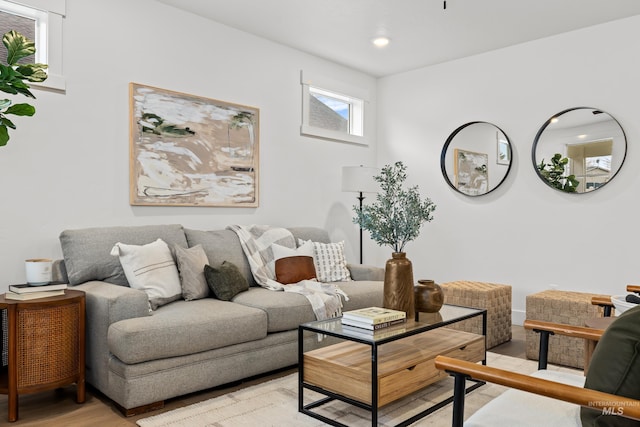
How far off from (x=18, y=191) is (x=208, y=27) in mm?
2017

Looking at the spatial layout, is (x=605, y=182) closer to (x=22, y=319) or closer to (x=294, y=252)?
(x=294, y=252)

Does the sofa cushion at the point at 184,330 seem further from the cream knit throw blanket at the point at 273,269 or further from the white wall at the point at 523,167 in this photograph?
the white wall at the point at 523,167

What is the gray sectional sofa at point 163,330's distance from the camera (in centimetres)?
243

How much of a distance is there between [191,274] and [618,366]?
2553mm

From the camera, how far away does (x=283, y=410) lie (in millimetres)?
2523

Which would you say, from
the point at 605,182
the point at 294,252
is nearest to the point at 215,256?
the point at 294,252

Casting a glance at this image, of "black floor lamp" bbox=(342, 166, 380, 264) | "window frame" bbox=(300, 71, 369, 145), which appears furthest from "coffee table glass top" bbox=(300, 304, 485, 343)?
"window frame" bbox=(300, 71, 369, 145)

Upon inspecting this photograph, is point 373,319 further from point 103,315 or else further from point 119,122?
point 119,122

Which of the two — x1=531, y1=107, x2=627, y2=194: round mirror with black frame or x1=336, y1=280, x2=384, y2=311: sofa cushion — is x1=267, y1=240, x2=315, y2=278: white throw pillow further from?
x1=531, y1=107, x2=627, y2=194: round mirror with black frame

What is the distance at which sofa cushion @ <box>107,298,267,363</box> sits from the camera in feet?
7.84

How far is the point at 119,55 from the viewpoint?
11.3ft

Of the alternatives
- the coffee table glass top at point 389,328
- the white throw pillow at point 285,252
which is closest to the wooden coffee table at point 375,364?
the coffee table glass top at point 389,328

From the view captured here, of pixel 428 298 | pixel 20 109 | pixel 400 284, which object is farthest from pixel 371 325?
pixel 20 109

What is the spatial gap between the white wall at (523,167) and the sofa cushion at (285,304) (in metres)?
1.76
